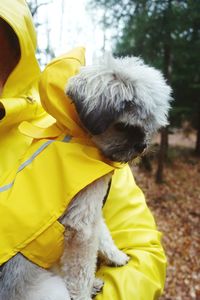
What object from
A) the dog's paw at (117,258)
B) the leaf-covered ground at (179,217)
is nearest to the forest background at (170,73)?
the leaf-covered ground at (179,217)

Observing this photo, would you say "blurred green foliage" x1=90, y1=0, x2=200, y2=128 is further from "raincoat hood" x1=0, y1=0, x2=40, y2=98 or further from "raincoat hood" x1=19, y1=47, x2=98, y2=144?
"raincoat hood" x1=19, y1=47, x2=98, y2=144

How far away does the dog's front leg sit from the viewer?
8.12ft

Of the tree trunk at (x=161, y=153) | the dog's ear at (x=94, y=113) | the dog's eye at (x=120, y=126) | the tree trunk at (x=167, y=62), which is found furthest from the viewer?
the tree trunk at (x=161, y=153)

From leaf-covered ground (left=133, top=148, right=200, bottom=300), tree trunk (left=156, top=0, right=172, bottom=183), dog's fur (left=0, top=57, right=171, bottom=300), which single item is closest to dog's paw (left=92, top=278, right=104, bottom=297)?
dog's fur (left=0, top=57, right=171, bottom=300)

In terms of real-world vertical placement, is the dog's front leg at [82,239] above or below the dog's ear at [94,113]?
below

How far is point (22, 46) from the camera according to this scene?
2734 millimetres

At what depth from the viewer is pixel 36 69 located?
2971 millimetres

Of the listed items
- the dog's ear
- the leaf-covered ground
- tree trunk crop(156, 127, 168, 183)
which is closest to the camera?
the dog's ear

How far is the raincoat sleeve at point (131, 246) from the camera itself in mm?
2426

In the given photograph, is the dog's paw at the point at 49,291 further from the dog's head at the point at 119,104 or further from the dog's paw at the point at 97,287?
the dog's head at the point at 119,104

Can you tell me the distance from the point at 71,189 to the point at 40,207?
22 cm

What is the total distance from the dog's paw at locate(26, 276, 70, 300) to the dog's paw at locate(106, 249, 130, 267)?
42cm

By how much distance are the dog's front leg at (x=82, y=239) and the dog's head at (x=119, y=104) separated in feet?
0.94

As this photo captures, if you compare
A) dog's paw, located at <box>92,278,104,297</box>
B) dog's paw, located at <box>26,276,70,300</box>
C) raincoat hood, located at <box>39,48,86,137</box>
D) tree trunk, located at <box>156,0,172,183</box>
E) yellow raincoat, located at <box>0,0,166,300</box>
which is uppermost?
raincoat hood, located at <box>39,48,86,137</box>
